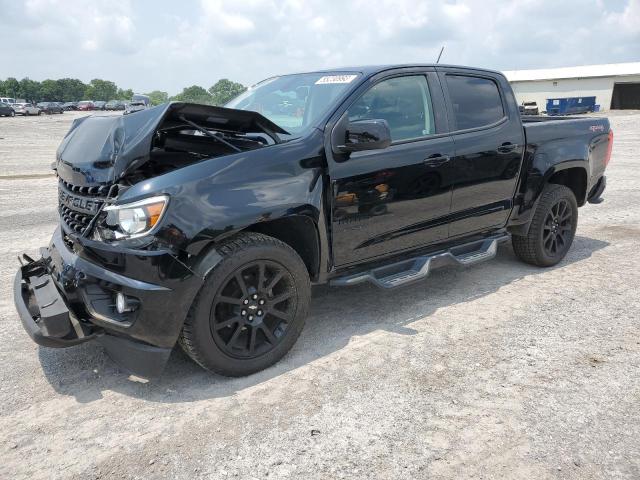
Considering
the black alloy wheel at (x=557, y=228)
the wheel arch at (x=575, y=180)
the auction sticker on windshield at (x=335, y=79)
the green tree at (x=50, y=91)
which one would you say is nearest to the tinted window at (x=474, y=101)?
the auction sticker on windshield at (x=335, y=79)

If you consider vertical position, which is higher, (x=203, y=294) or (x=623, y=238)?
(x=203, y=294)

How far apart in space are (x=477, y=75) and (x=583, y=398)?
2.92 m

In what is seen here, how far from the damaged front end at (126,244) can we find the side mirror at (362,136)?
1.54 feet

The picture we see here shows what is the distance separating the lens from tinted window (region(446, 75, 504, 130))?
438 cm

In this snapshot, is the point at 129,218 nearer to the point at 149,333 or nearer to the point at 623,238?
the point at 149,333

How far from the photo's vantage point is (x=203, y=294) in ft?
9.62

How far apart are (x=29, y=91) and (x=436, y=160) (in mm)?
139648

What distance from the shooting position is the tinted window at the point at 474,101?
4.38m

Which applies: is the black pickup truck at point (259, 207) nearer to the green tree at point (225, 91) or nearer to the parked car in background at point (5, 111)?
the green tree at point (225, 91)

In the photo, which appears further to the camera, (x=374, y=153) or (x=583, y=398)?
(x=374, y=153)

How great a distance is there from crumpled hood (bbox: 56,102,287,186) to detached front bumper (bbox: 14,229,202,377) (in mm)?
459

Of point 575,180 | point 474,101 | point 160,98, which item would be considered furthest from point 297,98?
point 160,98

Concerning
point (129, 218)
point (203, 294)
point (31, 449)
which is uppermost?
point (129, 218)

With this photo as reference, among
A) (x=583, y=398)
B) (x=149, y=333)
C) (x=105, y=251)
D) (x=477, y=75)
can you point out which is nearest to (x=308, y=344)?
(x=149, y=333)
